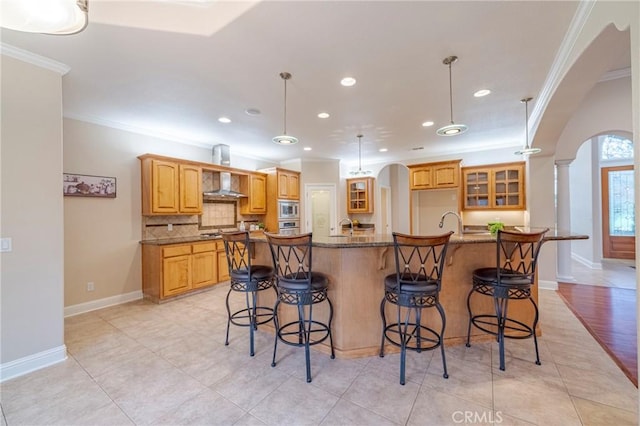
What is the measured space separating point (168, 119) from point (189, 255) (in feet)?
7.09

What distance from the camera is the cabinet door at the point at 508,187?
536 cm

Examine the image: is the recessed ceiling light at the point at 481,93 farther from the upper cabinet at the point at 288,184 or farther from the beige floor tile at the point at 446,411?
the upper cabinet at the point at 288,184

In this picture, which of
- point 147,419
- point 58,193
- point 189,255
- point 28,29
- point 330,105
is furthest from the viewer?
point 189,255

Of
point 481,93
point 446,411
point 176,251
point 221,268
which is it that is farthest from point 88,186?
point 481,93

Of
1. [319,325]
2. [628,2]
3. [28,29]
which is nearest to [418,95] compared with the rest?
[628,2]

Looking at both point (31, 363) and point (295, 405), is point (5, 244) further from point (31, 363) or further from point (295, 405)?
point (295, 405)

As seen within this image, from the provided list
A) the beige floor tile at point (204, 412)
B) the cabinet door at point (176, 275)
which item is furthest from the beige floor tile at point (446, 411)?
the cabinet door at point (176, 275)

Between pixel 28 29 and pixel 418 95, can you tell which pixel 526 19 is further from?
pixel 28 29

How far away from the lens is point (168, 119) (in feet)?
13.4

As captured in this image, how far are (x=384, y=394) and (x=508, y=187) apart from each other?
5.31 meters

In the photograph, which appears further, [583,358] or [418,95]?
[418,95]

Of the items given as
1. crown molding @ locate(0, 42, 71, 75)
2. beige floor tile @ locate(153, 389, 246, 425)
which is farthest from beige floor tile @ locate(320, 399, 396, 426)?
crown molding @ locate(0, 42, 71, 75)

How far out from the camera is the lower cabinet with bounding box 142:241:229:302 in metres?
4.02

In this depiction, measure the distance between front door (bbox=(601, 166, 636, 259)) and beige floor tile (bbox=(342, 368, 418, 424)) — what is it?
25.2 feet
